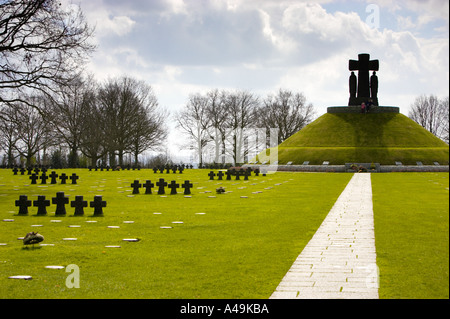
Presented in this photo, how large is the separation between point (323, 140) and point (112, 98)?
29363 mm

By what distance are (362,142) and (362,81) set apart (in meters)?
10.8

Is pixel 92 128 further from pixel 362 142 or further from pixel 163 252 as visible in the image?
pixel 163 252

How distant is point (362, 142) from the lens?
202 ft

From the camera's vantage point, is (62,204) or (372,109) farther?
(372,109)

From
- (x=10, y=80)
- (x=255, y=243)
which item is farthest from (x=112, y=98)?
(x=255, y=243)

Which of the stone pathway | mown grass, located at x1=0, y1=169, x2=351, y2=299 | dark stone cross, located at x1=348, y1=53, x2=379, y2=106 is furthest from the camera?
dark stone cross, located at x1=348, y1=53, x2=379, y2=106

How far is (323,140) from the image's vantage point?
6334 cm

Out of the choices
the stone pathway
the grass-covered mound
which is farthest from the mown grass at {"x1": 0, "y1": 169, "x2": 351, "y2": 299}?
the grass-covered mound

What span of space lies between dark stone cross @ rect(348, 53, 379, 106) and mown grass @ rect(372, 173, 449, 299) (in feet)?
182

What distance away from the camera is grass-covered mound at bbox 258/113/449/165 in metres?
55.4

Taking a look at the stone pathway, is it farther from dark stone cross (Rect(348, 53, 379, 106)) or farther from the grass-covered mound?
dark stone cross (Rect(348, 53, 379, 106))

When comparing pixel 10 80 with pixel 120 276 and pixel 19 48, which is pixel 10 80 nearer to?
pixel 19 48

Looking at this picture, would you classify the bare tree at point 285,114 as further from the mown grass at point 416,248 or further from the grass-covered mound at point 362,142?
the mown grass at point 416,248

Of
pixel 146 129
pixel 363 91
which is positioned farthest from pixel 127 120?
pixel 363 91
